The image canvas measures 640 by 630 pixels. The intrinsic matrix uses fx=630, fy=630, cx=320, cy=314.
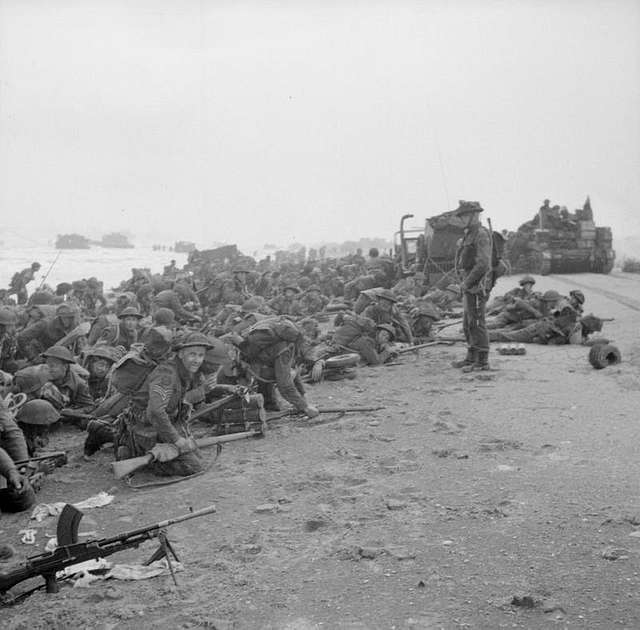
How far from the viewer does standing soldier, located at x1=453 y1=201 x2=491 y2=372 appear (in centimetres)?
783

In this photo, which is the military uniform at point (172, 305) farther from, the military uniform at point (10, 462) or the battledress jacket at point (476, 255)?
the military uniform at point (10, 462)

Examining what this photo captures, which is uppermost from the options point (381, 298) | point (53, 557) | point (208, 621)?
point (381, 298)

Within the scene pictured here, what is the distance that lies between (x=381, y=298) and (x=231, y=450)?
4292 mm

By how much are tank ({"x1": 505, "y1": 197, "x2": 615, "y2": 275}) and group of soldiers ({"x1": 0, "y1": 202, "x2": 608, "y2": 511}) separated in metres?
7.63

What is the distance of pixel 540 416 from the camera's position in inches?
230

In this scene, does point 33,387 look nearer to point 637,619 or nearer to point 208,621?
point 208,621

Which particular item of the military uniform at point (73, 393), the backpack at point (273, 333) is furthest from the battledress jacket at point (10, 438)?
the backpack at point (273, 333)

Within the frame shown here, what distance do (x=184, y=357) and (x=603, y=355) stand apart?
17.1 ft

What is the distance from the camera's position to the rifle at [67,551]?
2.96 metres

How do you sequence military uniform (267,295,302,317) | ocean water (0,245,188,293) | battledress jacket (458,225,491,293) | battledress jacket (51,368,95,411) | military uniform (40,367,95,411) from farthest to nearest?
ocean water (0,245,188,293), military uniform (267,295,302,317), battledress jacket (458,225,491,293), battledress jacket (51,368,95,411), military uniform (40,367,95,411)

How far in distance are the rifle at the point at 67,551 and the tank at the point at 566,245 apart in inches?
748

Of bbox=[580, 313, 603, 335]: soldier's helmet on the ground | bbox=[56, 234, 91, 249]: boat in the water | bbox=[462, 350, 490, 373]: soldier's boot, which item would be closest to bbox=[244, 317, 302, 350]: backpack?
bbox=[462, 350, 490, 373]: soldier's boot

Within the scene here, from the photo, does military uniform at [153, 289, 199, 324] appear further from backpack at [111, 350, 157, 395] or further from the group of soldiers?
backpack at [111, 350, 157, 395]

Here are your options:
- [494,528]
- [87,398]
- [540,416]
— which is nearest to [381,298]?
[540,416]
